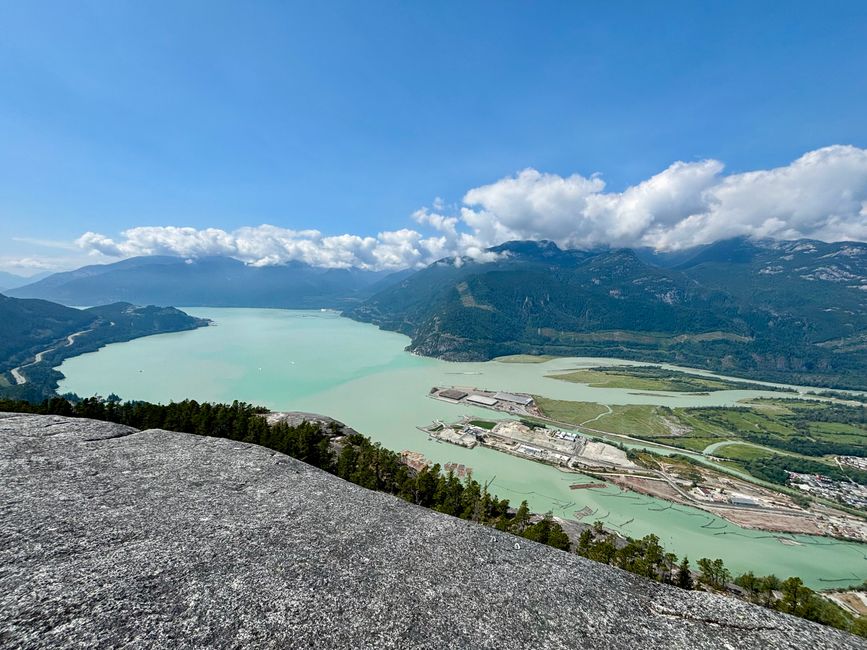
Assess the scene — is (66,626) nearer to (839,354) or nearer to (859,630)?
(859,630)

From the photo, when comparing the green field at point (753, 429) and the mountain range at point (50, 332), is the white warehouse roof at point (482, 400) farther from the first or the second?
the mountain range at point (50, 332)

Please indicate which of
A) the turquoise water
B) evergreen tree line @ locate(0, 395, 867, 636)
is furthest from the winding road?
evergreen tree line @ locate(0, 395, 867, 636)

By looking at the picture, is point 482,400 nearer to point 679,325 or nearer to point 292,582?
point 292,582

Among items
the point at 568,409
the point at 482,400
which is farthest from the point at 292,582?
the point at 568,409

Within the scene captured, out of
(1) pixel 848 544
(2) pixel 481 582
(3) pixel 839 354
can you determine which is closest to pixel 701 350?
(3) pixel 839 354

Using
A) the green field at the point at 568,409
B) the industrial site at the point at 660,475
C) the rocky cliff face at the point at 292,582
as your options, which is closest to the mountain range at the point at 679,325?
the green field at the point at 568,409
